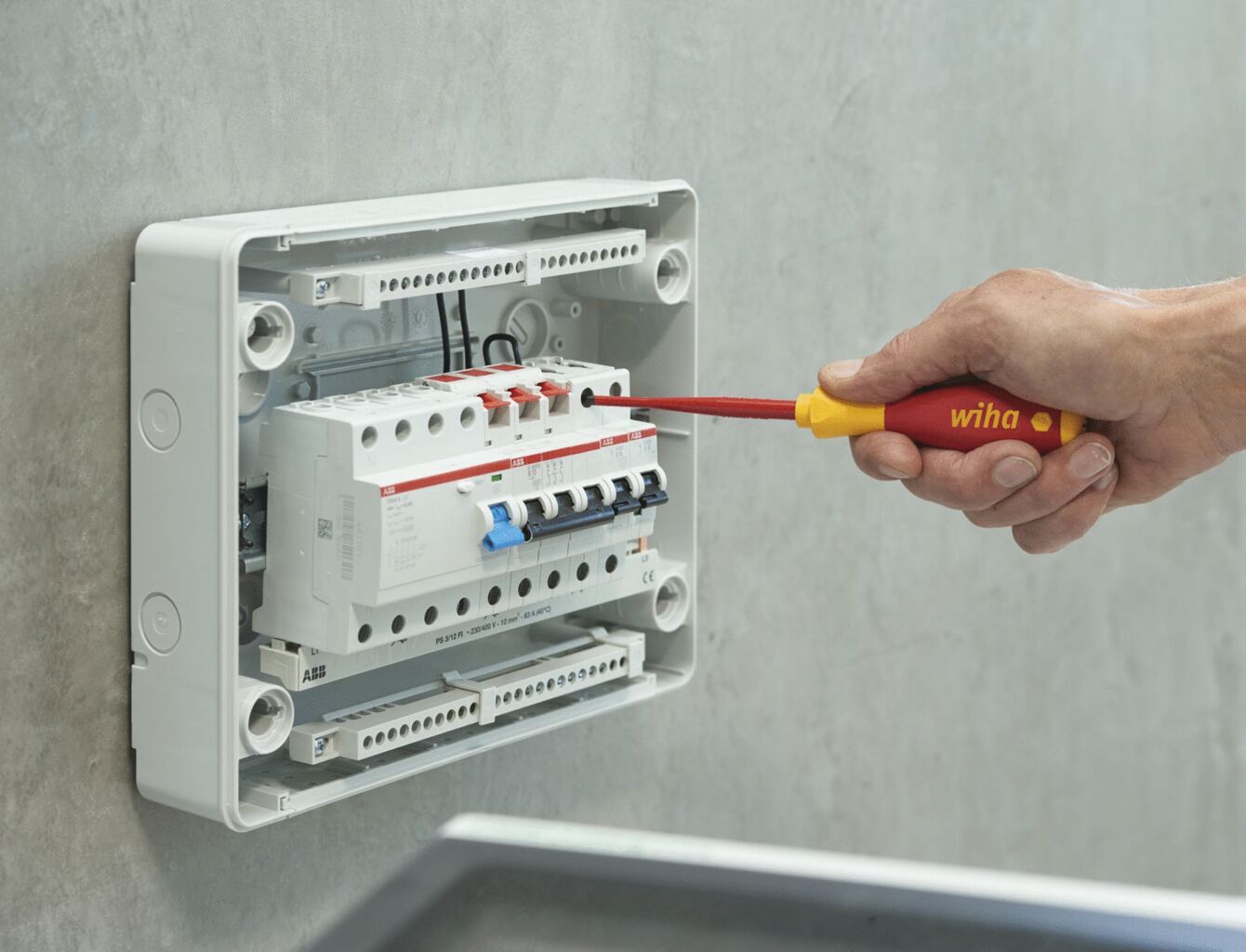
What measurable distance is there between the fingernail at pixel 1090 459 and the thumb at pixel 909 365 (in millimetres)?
81

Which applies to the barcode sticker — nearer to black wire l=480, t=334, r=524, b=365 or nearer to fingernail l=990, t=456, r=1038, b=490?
black wire l=480, t=334, r=524, b=365

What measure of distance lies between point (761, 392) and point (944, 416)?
1.36ft

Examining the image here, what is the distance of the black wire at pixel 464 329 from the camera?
1.08 meters

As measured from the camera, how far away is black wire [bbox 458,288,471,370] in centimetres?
108

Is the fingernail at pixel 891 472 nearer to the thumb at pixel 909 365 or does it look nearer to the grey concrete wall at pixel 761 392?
the thumb at pixel 909 365

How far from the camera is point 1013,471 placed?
95 cm

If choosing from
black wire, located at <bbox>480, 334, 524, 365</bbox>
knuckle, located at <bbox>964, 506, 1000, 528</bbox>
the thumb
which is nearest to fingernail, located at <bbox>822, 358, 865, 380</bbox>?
the thumb

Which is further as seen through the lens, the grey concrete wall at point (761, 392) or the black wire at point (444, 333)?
the black wire at point (444, 333)

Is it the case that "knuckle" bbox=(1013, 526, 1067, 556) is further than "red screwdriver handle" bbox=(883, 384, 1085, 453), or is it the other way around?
"knuckle" bbox=(1013, 526, 1067, 556)

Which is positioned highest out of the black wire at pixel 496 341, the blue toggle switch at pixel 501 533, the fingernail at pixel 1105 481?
the black wire at pixel 496 341

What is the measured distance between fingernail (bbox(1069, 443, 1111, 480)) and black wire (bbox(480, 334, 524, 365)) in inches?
14.7

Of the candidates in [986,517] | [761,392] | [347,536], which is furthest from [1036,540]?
[347,536]

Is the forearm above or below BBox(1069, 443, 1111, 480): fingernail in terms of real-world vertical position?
above

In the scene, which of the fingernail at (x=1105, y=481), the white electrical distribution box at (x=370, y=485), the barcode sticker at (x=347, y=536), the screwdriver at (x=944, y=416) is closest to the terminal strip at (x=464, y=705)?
the white electrical distribution box at (x=370, y=485)
